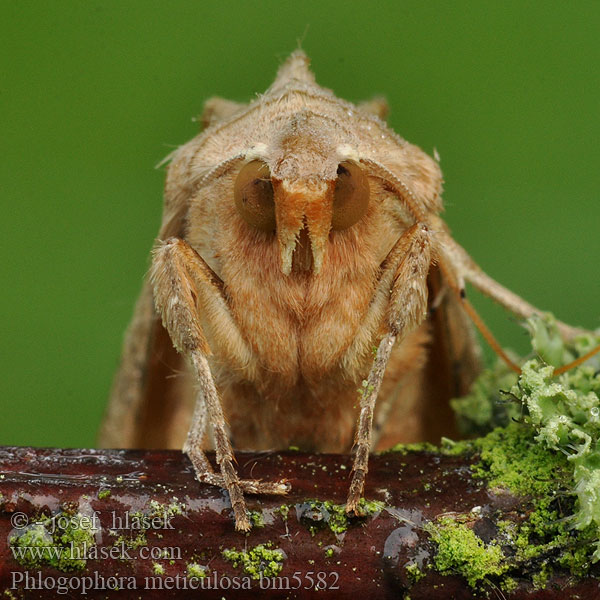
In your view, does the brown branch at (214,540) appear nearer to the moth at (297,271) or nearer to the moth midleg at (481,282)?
the moth at (297,271)

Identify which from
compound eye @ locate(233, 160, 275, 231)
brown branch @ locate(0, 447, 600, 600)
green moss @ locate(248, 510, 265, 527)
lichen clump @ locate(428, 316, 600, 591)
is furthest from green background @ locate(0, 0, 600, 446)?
green moss @ locate(248, 510, 265, 527)

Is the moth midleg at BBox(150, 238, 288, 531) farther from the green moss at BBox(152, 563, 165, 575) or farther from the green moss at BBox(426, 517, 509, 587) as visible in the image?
the green moss at BBox(426, 517, 509, 587)

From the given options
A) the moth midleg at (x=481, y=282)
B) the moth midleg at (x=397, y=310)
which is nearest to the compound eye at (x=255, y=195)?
the moth midleg at (x=397, y=310)

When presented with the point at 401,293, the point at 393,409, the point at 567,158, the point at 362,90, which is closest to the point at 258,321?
the point at 401,293

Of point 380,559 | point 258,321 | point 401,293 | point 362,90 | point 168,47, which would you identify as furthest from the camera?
point 168,47

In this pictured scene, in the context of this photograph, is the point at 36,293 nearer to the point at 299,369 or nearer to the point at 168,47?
the point at 168,47

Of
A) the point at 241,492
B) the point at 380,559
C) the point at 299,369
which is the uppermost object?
the point at 299,369
